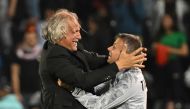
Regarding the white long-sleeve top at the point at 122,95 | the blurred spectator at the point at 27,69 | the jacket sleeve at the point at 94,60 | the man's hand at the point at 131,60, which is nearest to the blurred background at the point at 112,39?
the blurred spectator at the point at 27,69

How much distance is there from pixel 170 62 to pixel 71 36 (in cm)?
522

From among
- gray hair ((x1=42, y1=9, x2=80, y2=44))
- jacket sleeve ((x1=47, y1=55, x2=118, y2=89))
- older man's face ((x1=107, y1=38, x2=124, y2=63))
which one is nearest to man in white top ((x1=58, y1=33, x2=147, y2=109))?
older man's face ((x1=107, y1=38, x2=124, y2=63))

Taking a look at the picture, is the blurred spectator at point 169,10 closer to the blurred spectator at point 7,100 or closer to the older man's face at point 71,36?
the blurred spectator at point 7,100

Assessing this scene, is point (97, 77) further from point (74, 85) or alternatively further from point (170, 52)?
point (170, 52)

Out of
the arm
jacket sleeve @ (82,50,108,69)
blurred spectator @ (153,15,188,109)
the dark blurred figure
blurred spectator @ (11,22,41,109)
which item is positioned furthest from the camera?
the dark blurred figure

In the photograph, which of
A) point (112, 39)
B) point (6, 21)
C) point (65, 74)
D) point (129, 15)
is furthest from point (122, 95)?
point (6, 21)

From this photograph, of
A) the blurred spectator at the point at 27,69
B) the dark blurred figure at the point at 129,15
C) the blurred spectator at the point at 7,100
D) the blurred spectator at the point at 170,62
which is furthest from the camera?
the dark blurred figure at the point at 129,15

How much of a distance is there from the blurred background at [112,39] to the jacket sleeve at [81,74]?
4.38m

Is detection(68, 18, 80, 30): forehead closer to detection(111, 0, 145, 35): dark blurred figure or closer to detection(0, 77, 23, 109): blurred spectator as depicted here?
detection(0, 77, 23, 109): blurred spectator

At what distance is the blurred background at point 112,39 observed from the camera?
10.1m

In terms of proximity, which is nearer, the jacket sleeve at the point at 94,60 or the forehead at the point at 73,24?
the forehead at the point at 73,24

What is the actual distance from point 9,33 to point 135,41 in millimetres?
6006

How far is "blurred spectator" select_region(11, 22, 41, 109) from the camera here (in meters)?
10.0

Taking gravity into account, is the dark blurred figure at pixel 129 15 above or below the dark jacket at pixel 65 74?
above
